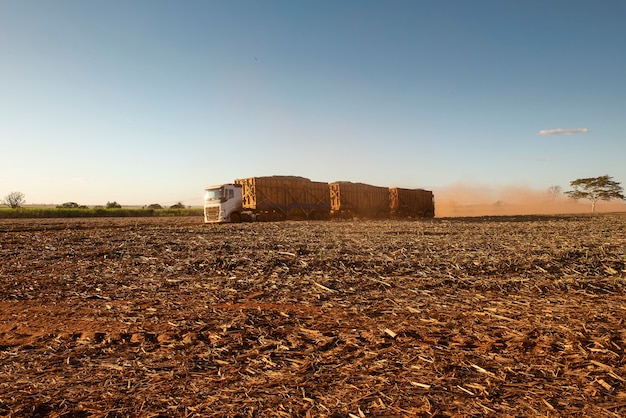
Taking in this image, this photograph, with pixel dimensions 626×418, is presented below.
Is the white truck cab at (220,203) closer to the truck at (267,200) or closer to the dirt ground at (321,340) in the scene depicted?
the truck at (267,200)

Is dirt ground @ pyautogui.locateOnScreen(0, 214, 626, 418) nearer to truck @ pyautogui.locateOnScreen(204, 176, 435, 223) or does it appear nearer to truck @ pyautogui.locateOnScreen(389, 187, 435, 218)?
truck @ pyautogui.locateOnScreen(204, 176, 435, 223)

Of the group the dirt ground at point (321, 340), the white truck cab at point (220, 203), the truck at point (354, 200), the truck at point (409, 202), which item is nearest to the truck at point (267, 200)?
the white truck cab at point (220, 203)

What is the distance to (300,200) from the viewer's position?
36.4 m

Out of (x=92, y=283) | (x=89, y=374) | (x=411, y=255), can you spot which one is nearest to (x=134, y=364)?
(x=89, y=374)

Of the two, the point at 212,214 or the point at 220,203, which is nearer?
the point at 220,203

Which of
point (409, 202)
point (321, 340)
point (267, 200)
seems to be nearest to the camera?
point (321, 340)

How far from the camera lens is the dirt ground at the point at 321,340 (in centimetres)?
306

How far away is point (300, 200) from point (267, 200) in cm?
418

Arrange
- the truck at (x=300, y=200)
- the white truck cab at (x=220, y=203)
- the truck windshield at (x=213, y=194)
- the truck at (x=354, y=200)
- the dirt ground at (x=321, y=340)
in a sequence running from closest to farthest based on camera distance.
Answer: the dirt ground at (x=321, y=340) → the white truck cab at (x=220, y=203) → the truck windshield at (x=213, y=194) → the truck at (x=300, y=200) → the truck at (x=354, y=200)

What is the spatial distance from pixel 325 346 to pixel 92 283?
19.5 ft

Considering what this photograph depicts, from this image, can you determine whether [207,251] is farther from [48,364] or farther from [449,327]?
[449,327]

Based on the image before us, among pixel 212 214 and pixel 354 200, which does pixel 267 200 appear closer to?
pixel 212 214

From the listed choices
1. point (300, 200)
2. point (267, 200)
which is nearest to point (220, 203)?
point (267, 200)

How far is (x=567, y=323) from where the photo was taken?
4672 millimetres
